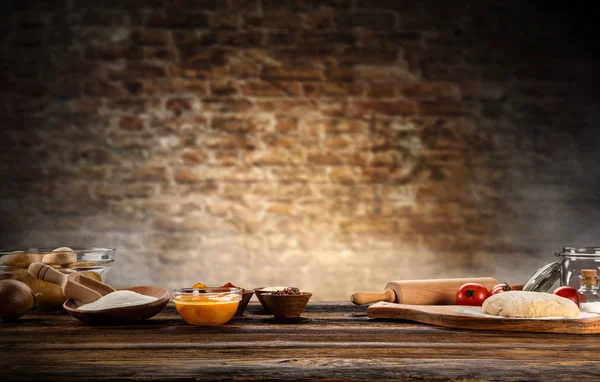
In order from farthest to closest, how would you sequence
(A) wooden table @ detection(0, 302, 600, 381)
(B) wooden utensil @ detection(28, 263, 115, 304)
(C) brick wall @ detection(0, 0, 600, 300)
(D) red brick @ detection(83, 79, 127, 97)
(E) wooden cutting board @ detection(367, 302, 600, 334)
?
1. (D) red brick @ detection(83, 79, 127, 97)
2. (C) brick wall @ detection(0, 0, 600, 300)
3. (B) wooden utensil @ detection(28, 263, 115, 304)
4. (E) wooden cutting board @ detection(367, 302, 600, 334)
5. (A) wooden table @ detection(0, 302, 600, 381)

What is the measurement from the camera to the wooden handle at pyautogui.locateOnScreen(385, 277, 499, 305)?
2.07m

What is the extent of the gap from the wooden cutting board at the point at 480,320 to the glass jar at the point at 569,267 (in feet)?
0.60

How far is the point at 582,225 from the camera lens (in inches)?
183

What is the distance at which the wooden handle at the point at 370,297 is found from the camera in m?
2.04

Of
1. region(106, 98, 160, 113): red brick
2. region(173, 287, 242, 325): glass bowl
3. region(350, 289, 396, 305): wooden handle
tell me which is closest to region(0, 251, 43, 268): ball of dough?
region(173, 287, 242, 325): glass bowl

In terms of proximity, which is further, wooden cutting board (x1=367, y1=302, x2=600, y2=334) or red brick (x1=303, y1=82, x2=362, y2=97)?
red brick (x1=303, y1=82, x2=362, y2=97)

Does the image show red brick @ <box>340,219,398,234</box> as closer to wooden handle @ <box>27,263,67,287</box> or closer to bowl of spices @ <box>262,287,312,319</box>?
bowl of spices @ <box>262,287,312,319</box>

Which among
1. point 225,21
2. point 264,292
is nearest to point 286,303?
point 264,292

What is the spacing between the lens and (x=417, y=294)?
2.08 m

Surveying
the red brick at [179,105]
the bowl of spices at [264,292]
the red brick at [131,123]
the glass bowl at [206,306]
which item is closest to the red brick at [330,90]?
the red brick at [179,105]

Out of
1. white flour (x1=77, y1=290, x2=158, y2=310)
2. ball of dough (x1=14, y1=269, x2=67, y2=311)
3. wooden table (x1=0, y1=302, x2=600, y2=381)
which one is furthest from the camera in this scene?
ball of dough (x1=14, y1=269, x2=67, y2=311)

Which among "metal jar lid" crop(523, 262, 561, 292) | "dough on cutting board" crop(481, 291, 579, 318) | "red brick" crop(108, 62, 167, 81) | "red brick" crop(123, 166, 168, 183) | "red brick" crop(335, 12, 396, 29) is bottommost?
"dough on cutting board" crop(481, 291, 579, 318)

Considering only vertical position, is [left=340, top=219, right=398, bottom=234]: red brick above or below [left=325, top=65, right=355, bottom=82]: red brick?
below

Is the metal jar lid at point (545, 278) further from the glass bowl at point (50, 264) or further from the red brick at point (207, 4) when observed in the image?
the red brick at point (207, 4)
